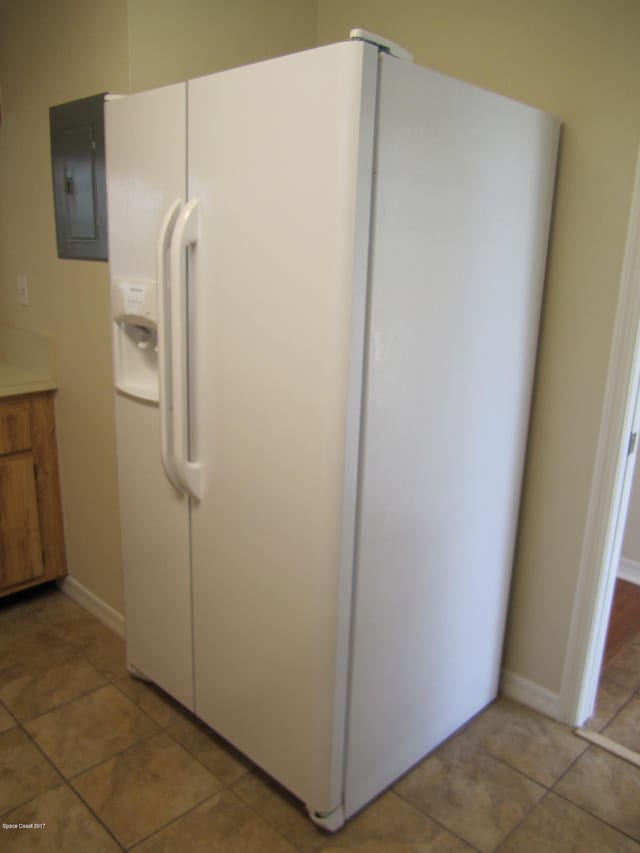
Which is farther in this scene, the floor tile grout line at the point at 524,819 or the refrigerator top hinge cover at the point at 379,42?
the floor tile grout line at the point at 524,819

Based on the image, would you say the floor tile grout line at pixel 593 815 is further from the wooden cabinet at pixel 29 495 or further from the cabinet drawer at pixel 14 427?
the cabinet drawer at pixel 14 427

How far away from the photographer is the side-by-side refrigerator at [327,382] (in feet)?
4.38

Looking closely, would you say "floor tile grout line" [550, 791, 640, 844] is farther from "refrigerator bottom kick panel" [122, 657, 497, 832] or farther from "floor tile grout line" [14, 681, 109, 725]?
"floor tile grout line" [14, 681, 109, 725]

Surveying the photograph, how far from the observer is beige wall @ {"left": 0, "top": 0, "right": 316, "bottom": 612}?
193 centimetres

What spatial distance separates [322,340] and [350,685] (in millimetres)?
817

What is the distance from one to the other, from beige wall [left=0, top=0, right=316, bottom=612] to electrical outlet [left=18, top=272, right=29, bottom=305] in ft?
0.10

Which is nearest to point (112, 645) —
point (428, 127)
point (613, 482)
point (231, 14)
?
point (613, 482)

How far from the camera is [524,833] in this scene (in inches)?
65.0

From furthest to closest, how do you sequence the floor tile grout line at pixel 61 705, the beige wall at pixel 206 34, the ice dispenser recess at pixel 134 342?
the floor tile grout line at pixel 61 705, the beige wall at pixel 206 34, the ice dispenser recess at pixel 134 342

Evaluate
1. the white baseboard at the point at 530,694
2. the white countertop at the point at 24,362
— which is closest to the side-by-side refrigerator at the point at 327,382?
the white baseboard at the point at 530,694

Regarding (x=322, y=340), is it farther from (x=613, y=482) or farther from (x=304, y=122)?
(x=613, y=482)

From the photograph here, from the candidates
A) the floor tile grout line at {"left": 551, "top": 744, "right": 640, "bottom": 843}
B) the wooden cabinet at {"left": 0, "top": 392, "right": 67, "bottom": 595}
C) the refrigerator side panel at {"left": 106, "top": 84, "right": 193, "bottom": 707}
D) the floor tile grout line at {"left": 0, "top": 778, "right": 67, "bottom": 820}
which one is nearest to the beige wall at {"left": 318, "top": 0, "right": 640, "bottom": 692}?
the floor tile grout line at {"left": 551, "top": 744, "right": 640, "bottom": 843}

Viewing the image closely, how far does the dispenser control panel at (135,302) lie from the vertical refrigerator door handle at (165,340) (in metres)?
0.09

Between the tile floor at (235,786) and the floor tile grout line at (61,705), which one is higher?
the tile floor at (235,786)
